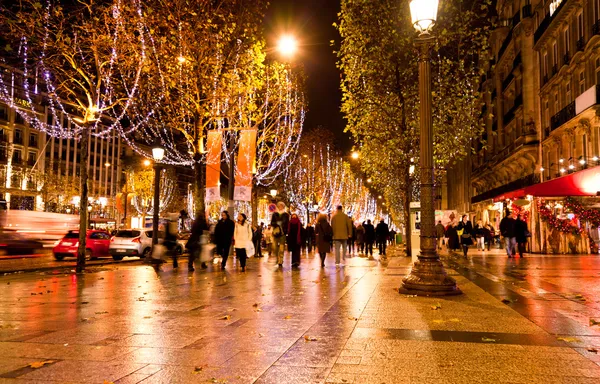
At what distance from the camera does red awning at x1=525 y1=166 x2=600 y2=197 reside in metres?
17.9

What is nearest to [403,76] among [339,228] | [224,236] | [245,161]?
[245,161]

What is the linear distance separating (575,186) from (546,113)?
51.3ft

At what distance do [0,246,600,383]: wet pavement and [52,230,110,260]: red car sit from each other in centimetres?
1420

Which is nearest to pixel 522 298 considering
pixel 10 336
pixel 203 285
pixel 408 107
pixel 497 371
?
pixel 497 371

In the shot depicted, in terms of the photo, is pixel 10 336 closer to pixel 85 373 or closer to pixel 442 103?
pixel 85 373

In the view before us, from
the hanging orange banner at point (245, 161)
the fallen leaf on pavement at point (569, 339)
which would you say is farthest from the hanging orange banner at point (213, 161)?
the fallen leaf on pavement at point (569, 339)

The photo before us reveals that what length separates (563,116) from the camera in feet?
92.2

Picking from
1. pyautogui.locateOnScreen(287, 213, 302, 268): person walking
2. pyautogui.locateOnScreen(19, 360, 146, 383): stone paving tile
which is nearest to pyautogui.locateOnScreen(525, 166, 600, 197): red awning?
pyautogui.locateOnScreen(287, 213, 302, 268): person walking

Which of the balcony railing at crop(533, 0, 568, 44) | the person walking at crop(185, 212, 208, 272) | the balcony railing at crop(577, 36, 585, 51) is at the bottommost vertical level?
the person walking at crop(185, 212, 208, 272)

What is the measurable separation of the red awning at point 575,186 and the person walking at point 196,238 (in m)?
13.9

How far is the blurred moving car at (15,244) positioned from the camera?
76.1 ft

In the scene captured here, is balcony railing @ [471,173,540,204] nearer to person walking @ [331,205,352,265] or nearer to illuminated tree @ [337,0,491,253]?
illuminated tree @ [337,0,491,253]

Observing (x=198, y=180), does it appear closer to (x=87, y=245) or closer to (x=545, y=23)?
(x=87, y=245)

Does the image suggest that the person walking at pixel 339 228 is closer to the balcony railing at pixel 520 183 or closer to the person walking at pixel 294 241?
the person walking at pixel 294 241
